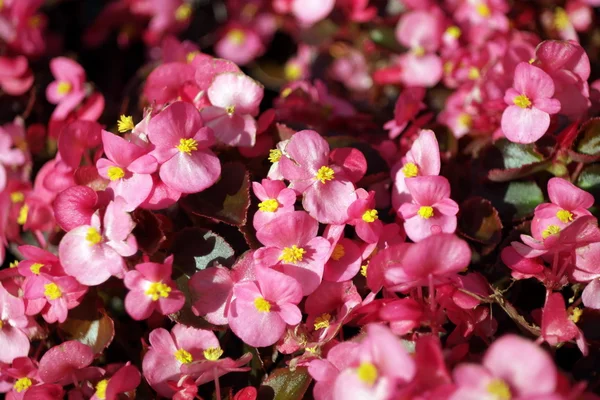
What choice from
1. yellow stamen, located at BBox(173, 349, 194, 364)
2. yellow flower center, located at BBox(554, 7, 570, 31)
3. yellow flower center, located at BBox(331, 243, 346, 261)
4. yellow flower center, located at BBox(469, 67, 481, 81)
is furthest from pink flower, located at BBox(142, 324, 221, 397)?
yellow flower center, located at BBox(554, 7, 570, 31)

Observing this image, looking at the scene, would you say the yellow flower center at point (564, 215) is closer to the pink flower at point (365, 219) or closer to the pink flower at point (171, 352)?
the pink flower at point (365, 219)

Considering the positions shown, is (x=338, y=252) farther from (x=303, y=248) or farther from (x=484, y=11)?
(x=484, y=11)

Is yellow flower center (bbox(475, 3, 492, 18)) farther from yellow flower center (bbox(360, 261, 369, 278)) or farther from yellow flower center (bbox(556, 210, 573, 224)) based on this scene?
yellow flower center (bbox(360, 261, 369, 278))

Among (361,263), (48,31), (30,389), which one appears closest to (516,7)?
(361,263)

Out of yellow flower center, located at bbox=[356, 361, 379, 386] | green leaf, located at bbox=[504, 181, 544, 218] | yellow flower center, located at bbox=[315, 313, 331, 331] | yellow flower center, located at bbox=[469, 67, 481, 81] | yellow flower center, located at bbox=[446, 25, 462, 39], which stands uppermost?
yellow flower center, located at bbox=[446, 25, 462, 39]

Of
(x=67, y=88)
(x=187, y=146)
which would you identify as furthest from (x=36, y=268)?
(x=67, y=88)
